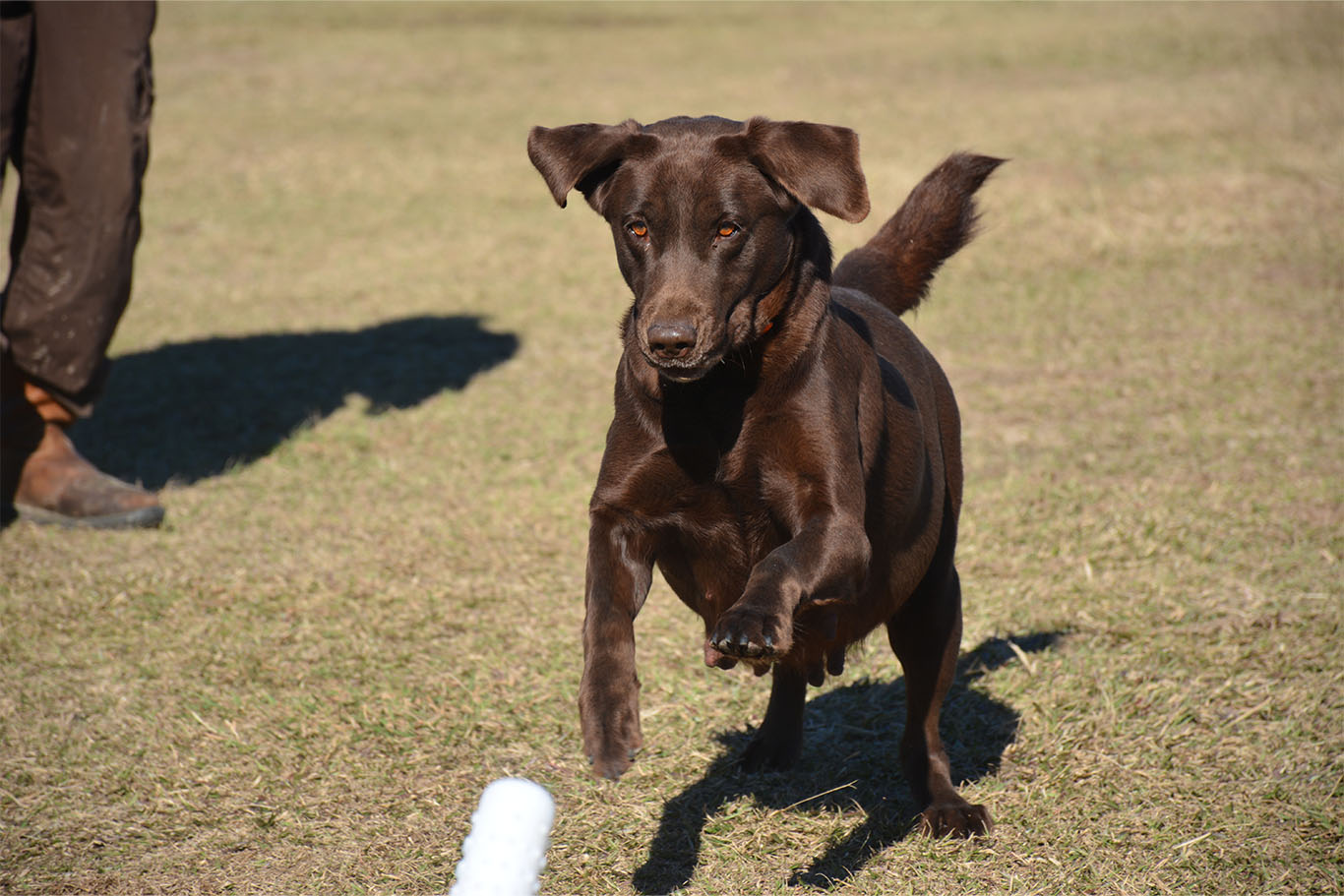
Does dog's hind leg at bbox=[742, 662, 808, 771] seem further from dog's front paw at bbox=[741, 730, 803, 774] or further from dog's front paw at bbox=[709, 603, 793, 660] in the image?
dog's front paw at bbox=[709, 603, 793, 660]

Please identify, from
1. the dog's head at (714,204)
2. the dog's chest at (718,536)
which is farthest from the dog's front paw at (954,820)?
the dog's head at (714,204)

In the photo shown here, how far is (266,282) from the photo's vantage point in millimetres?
9766

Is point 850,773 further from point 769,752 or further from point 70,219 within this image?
point 70,219

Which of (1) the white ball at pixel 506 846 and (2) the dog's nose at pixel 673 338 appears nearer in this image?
(1) the white ball at pixel 506 846

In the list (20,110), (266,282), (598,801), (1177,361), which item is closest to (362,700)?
(598,801)

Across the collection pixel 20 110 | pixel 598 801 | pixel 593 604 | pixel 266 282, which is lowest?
pixel 266 282

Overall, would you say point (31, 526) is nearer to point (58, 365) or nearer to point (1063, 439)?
point (58, 365)

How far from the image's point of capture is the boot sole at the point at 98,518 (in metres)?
5.45

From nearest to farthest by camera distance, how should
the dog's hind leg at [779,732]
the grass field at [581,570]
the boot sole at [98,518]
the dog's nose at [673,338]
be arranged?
the dog's nose at [673,338]
the grass field at [581,570]
the dog's hind leg at [779,732]
the boot sole at [98,518]

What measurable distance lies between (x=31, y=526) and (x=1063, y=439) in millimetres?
4592

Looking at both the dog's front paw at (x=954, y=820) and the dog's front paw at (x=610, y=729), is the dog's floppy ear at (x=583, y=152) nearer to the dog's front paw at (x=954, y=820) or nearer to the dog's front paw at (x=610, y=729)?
the dog's front paw at (x=610, y=729)

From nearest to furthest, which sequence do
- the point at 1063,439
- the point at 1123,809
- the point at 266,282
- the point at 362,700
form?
the point at 1123,809, the point at 362,700, the point at 1063,439, the point at 266,282

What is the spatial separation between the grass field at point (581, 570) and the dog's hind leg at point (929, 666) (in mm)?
141

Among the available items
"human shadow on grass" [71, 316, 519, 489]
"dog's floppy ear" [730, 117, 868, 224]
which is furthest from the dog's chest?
"human shadow on grass" [71, 316, 519, 489]
